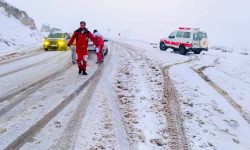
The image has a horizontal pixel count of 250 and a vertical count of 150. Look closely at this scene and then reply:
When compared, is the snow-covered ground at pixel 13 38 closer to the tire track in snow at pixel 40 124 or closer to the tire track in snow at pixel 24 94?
the tire track in snow at pixel 24 94

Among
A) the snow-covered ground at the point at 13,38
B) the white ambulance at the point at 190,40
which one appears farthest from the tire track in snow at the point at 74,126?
the snow-covered ground at the point at 13,38

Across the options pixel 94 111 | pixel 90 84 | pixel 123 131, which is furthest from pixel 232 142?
pixel 90 84

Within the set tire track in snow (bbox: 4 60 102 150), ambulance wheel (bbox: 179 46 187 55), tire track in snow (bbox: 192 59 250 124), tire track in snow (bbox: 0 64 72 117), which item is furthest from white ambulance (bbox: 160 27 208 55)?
tire track in snow (bbox: 4 60 102 150)

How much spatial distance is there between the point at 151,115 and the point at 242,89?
572 cm

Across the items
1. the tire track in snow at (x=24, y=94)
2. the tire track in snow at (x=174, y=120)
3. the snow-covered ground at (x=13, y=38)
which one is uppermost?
the snow-covered ground at (x=13, y=38)

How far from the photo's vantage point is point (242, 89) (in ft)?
38.2

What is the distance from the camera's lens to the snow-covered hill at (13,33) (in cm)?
2748

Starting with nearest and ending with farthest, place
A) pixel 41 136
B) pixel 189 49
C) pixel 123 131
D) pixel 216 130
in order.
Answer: pixel 41 136 → pixel 123 131 → pixel 216 130 → pixel 189 49

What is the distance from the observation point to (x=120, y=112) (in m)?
7.22

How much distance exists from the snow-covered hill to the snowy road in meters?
14.7

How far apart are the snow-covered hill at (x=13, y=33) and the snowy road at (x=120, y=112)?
14684 mm

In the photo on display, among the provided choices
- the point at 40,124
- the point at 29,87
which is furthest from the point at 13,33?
the point at 40,124

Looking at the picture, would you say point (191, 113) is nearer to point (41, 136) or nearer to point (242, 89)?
point (41, 136)

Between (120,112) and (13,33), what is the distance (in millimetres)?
A: 29207
